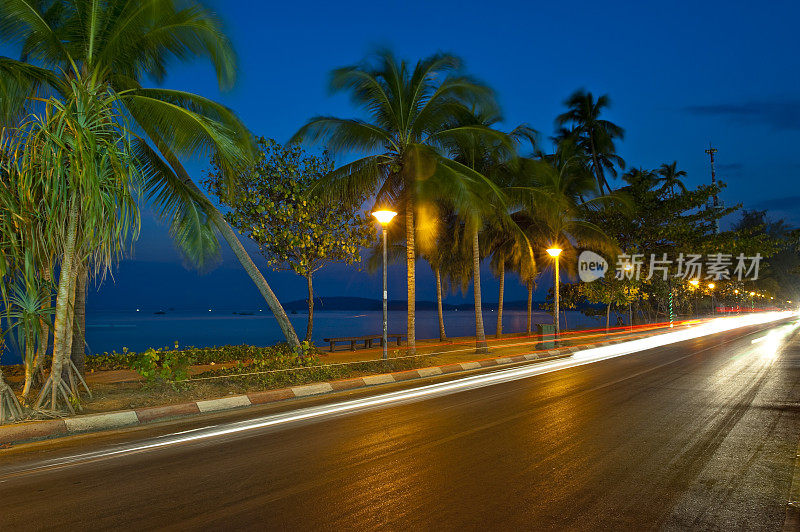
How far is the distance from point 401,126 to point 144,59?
7792 mm

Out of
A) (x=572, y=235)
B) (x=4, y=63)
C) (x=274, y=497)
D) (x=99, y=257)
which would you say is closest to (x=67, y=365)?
(x=99, y=257)

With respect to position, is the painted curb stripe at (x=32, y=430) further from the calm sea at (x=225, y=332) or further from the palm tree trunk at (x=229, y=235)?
the calm sea at (x=225, y=332)

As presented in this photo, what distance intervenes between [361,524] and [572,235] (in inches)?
1135

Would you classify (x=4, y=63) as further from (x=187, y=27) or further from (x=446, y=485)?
(x=446, y=485)

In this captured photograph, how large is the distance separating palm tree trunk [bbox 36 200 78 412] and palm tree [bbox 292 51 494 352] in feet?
28.8

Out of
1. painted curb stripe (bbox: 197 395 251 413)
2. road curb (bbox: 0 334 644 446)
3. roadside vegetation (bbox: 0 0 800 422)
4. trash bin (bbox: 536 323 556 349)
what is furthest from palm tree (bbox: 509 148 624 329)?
painted curb stripe (bbox: 197 395 251 413)

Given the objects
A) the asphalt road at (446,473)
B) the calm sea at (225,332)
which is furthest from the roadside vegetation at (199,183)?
the calm sea at (225,332)

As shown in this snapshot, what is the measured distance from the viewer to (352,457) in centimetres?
634

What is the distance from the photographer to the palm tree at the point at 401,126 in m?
17.0

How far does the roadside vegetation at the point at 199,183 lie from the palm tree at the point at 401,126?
5cm

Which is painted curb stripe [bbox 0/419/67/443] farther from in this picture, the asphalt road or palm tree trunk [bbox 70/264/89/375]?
palm tree trunk [bbox 70/264/89/375]

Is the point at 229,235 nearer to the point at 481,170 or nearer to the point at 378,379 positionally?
the point at 378,379

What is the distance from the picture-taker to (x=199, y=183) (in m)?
18.2

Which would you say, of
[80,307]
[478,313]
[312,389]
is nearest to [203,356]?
[80,307]
